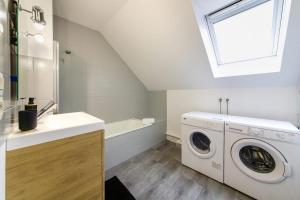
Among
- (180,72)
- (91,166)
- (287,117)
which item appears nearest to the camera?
(91,166)

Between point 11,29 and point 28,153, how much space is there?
1.03m

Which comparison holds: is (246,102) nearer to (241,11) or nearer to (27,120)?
(241,11)

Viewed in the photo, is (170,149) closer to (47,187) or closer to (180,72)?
(180,72)

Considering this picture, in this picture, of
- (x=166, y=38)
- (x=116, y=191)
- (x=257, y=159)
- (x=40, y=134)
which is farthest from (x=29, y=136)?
(x=257, y=159)

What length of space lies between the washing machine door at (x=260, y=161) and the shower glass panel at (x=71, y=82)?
2.48 metres

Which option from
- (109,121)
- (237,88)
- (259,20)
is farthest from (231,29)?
(109,121)

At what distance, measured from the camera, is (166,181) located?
64.8 inches

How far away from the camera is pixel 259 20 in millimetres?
1489

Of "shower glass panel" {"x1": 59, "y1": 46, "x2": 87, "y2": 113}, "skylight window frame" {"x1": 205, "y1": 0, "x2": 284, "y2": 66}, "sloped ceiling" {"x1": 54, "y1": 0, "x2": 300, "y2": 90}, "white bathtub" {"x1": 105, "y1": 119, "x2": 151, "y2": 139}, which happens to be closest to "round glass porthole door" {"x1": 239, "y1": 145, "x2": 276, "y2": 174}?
"sloped ceiling" {"x1": 54, "y1": 0, "x2": 300, "y2": 90}

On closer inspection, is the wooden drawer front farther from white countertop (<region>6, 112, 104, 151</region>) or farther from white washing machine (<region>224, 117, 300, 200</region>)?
white washing machine (<region>224, 117, 300, 200</region>)

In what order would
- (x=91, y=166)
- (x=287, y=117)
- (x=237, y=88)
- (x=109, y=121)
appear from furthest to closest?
1. (x=109, y=121)
2. (x=237, y=88)
3. (x=287, y=117)
4. (x=91, y=166)

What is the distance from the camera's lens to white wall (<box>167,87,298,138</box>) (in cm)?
164

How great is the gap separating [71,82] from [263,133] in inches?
109

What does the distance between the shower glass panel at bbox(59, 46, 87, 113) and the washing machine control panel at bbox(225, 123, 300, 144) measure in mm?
2374
